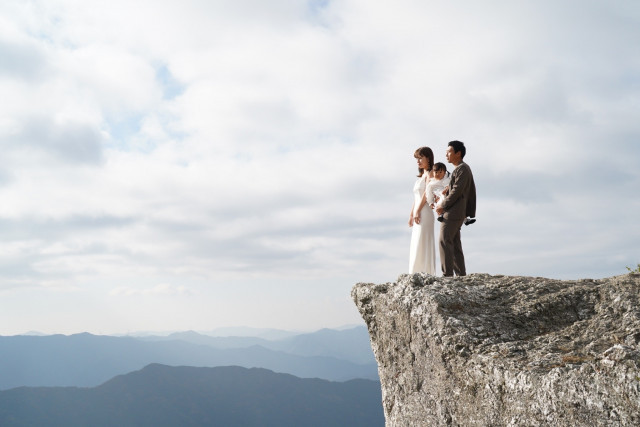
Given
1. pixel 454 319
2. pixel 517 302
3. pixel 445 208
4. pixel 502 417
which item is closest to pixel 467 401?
pixel 502 417

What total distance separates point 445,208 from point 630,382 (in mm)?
6528

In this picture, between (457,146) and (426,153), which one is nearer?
(457,146)

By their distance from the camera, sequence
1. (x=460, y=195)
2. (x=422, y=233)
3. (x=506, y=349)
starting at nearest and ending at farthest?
(x=506, y=349), (x=460, y=195), (x=422, y=233)

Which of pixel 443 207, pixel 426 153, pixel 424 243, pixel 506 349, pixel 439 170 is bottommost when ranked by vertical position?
pixel 506 349

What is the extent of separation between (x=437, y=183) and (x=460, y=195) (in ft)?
3.41

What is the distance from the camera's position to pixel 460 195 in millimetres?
10523

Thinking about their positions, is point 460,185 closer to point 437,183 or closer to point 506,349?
point 437,183

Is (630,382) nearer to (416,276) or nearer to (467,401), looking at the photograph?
(467,401)

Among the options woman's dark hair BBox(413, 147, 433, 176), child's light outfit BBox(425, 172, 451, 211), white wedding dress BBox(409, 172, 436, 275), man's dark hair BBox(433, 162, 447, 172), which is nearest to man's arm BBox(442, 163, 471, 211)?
child's light outfit BBox(425, 172, 451, 211)

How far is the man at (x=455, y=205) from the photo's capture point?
34.3 feet

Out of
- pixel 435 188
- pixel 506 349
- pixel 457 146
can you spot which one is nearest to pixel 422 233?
pixel 435 188

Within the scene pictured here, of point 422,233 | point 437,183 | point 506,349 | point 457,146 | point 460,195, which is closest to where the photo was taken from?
point 506,349

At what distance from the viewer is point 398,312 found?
289 inches

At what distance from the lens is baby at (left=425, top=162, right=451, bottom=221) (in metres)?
11.4
